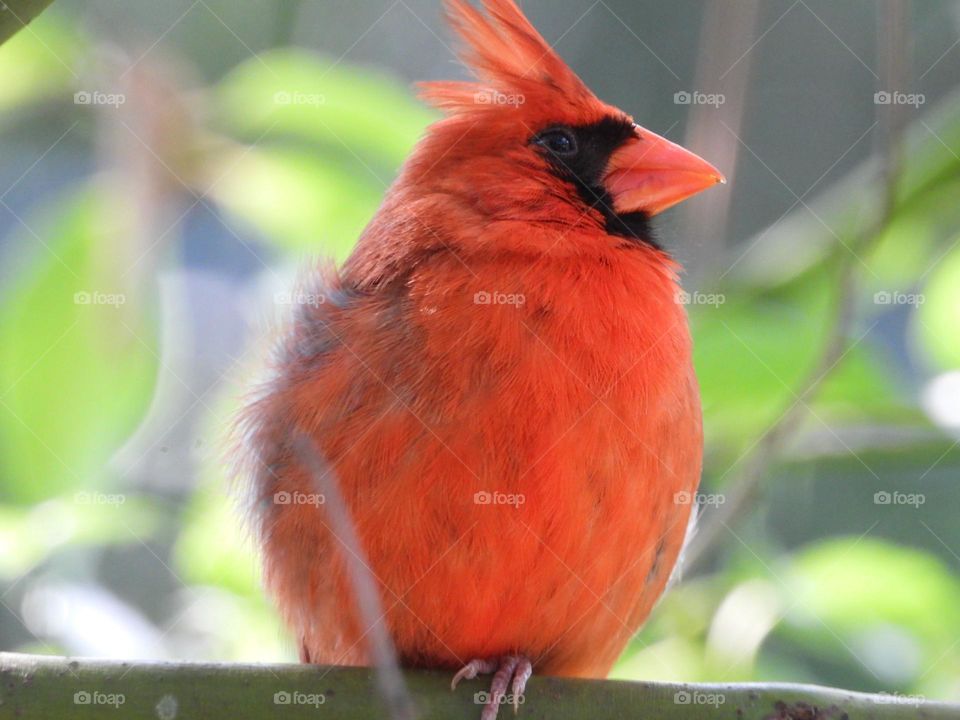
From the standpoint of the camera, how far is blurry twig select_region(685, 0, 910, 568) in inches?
102

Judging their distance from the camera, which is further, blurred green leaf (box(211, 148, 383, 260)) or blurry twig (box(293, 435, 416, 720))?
blurred green leaf (box(211, 148, 383, 260))

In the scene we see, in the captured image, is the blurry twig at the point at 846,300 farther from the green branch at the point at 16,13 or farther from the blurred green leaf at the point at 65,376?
the green branch at the point at 16,13

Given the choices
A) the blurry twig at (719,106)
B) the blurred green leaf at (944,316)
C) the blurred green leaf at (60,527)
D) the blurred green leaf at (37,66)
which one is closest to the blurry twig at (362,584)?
the blurred green leaf at (60,527)

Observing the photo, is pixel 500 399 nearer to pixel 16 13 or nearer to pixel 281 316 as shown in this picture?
pixel 281 316

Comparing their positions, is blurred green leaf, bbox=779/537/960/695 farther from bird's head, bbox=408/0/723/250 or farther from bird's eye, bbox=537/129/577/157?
bird's eye, bbox=537/129/577/157

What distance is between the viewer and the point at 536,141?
3.00 meters

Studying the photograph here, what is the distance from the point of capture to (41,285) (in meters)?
2.76

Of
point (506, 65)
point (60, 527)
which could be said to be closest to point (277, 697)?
point (60, 527)

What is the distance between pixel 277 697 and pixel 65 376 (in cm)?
90

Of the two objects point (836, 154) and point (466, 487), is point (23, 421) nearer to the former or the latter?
point (466, 487)

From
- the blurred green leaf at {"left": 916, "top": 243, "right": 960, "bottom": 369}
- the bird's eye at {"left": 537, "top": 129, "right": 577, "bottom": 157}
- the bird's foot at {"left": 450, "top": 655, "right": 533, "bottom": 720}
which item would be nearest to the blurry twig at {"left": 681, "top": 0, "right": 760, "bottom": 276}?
the bird's eye at {"left": 537, "top": 129, "right": 577, "bottom": 157}

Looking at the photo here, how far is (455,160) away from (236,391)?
0.78m

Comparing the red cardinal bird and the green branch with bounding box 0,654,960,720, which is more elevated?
the red cardinal bird

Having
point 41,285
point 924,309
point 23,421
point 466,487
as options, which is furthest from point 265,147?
point 924,309
